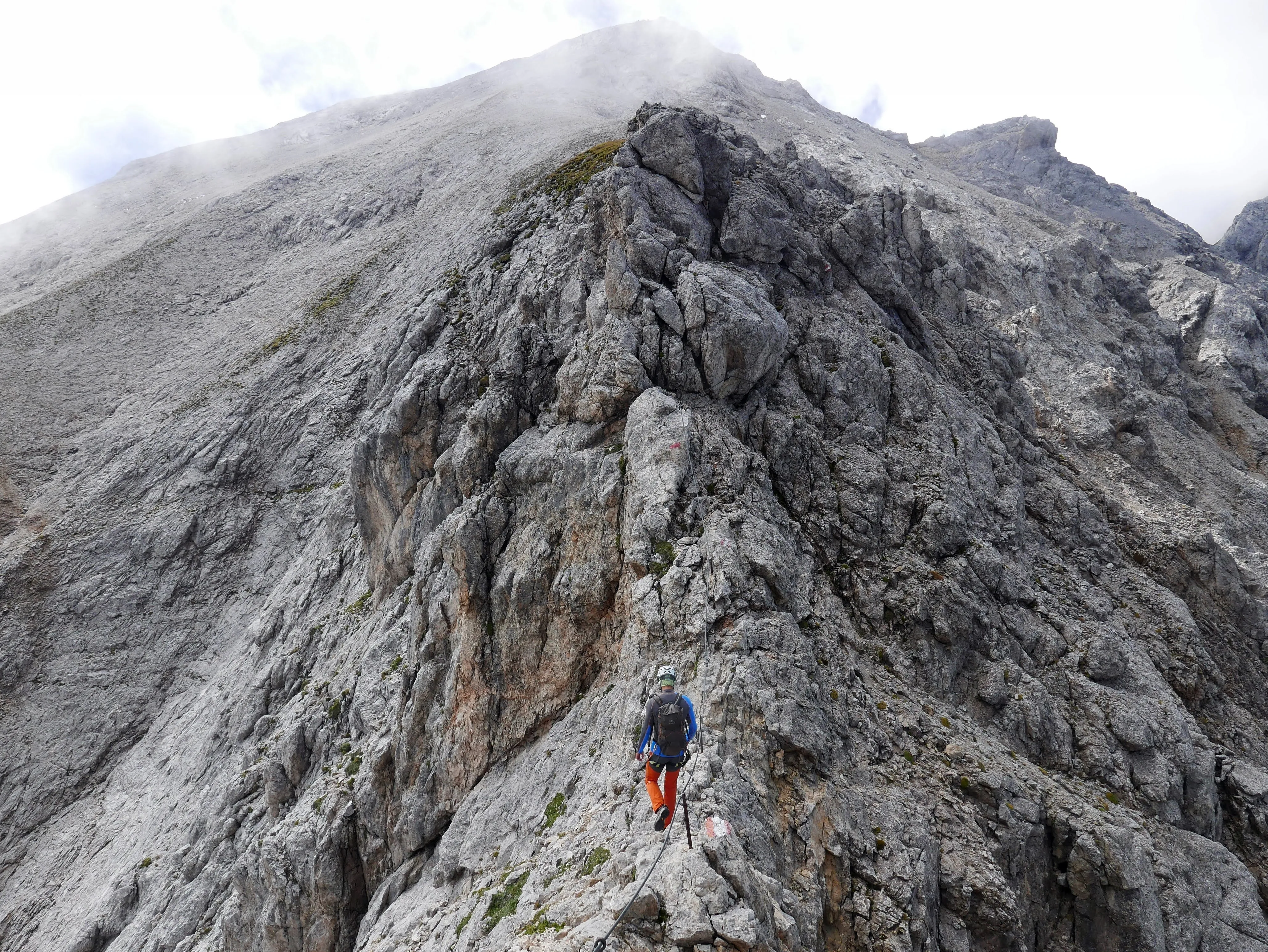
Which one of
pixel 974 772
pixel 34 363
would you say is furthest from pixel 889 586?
pixel 34 363

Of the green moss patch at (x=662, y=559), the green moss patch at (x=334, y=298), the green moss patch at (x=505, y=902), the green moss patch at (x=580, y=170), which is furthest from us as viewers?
the green moss patch at (x=334, y=298)

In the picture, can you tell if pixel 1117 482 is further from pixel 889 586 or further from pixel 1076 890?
pixel 1076 890

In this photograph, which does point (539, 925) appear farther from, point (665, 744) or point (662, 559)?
point (662, 559)

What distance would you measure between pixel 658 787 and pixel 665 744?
2.98ft

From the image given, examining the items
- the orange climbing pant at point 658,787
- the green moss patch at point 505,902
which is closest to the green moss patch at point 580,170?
the orange climbing pant at point 658,787

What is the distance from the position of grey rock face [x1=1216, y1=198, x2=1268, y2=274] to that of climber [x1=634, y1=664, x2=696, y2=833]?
134733mm

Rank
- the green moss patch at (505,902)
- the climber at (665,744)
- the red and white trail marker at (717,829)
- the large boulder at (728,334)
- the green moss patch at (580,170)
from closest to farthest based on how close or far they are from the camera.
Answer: the red and white trail marker at (717,829), the climber at (665,744), the green moss patch at (505,902), the large boulder at (728,334), the green moss patch at (580,170)

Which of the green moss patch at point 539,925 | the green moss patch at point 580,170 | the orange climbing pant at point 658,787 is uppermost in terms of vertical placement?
the green moss patch at point 580,170

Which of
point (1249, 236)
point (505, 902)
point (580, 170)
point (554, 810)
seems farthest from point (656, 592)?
point (1249, 236)

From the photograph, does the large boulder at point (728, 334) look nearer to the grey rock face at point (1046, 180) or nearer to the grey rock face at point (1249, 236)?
the grey rock face at point (1046, 180)

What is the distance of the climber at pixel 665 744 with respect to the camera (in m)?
11.0

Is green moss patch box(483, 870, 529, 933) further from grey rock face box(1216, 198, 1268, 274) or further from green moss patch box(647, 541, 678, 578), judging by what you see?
grey rock face box(1216, 198, 1268, 274)

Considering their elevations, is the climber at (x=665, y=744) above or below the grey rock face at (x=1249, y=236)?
above

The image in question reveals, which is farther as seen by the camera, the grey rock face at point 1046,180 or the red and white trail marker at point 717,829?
the grey rock face at point 1046,180
